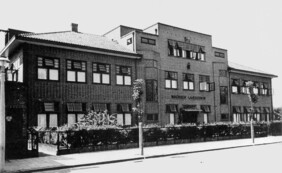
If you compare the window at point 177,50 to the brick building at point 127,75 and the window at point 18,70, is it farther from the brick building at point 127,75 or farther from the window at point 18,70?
the window at point 18,70

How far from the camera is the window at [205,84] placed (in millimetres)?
31448

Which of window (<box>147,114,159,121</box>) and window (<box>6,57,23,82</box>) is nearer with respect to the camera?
window (<box>6,57,23,82</box>)

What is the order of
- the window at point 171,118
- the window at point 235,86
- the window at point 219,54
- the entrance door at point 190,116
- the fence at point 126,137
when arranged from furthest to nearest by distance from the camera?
the window at point 235,86, the window at point 219,54, the entrance door at point 190,116, the window at point 171,118, the fence at point 126,137

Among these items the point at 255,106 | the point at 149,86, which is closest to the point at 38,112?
the point at 149,86

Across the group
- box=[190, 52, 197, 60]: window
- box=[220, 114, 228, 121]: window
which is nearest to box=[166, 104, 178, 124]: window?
box=[190, 52, 197, 60]: window

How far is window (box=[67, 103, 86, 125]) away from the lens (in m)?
21.6

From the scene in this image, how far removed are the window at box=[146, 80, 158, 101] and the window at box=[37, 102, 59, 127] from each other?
28.7 ft

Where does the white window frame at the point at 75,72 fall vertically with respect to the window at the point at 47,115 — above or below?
above

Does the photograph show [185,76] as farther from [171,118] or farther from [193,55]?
[171,118]

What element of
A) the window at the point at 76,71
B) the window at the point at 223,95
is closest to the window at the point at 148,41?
the window at the point at 76,71

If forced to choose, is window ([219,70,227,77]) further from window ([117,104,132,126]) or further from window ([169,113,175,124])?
window ([117,104,132,126])

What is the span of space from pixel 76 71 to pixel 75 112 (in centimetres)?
312

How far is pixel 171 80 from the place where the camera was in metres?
28.8

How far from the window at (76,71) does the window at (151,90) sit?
647cm
